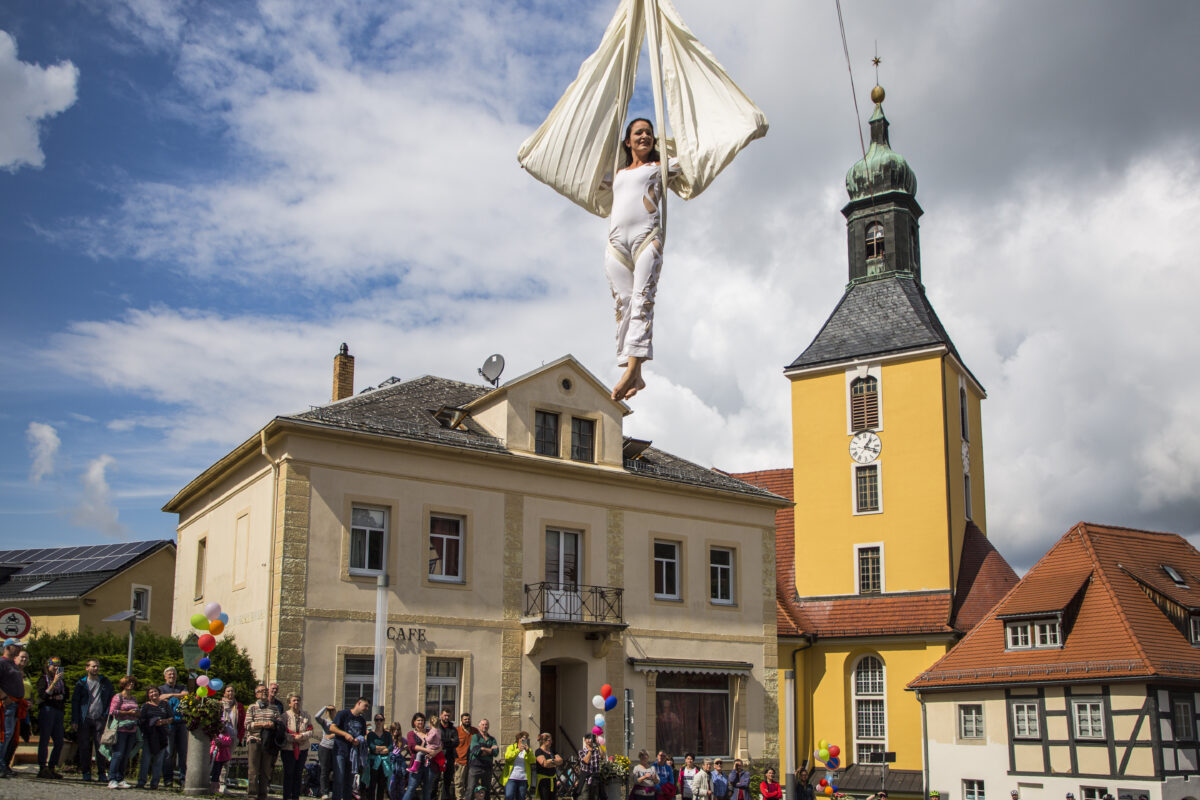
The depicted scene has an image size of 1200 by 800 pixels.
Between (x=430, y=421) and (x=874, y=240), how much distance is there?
73.7 ft

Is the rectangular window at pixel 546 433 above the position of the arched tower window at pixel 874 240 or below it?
below

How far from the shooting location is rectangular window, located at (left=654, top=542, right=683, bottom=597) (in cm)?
2834

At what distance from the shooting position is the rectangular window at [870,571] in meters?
37.7

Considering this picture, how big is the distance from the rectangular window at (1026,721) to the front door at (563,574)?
1133 cm

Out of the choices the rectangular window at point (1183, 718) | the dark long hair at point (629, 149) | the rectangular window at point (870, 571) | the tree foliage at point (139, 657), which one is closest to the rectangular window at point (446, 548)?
the tree foliage at point (139, 657)

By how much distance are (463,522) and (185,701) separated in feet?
34.0

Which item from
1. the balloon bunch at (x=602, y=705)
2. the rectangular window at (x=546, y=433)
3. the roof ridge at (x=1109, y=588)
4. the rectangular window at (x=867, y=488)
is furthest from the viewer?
the rectangular window at (x=867, y=488)

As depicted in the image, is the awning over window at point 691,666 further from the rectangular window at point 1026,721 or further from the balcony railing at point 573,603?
the rectangular window at point 1026,721

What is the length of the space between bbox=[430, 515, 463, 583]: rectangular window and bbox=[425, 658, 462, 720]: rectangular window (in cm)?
166

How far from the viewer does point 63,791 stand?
13367mm

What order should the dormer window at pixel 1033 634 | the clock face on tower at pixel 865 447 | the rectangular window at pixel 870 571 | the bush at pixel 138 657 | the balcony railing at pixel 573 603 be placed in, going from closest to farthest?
the bush at pixel 138 657, the balcony railing at pixel 573 603, the dormer window at pixel 1033 634, the rectangular window at pixel 870 571, the clock face on tower at pixel 865 447

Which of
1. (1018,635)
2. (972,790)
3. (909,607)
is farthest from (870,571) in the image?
(972,790)

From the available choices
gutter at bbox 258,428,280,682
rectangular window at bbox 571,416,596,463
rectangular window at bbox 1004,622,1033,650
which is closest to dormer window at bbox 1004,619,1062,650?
rectangular window at bbox 1004,622,1033,650

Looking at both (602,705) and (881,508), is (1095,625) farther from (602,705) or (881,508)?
(602,705)
